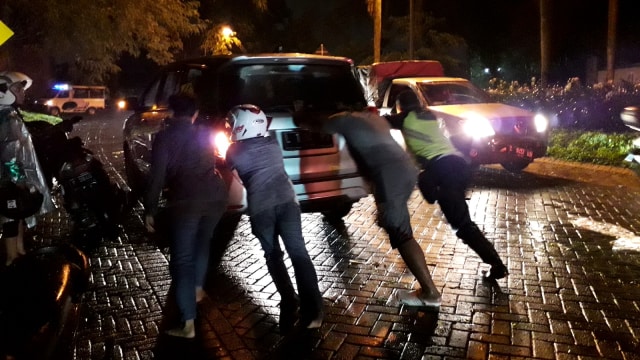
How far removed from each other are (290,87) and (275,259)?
102 inches

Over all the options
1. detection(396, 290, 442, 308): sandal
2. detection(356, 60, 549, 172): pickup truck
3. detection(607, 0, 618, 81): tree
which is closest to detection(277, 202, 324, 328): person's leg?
detection(396, 290, 442, 308): sandal

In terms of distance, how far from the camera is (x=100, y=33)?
59.6ft

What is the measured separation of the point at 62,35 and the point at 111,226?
13.7 metres

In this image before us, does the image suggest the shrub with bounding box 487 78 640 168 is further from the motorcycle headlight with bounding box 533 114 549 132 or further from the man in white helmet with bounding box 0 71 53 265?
the man in white helmet with bounding box 0 71 53 265

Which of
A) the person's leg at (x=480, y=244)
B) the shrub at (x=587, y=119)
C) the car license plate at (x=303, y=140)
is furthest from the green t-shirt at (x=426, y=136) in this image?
the shrub at (x=587, y=119)

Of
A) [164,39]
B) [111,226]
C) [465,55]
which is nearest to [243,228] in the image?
[111,226]

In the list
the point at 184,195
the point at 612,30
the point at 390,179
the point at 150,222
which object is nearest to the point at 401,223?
the point at 390,179

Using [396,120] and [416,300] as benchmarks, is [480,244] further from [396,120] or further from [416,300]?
[396,120]

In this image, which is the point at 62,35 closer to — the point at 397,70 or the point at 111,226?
the point at 397,70

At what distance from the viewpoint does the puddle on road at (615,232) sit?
6.09 metres

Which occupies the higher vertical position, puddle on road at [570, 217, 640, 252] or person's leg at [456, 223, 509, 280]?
person's leg at [456, 223, 509, 280]

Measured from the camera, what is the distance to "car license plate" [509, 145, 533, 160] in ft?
33.5

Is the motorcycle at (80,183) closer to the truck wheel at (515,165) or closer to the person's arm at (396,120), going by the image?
the person's arm at (396,120)

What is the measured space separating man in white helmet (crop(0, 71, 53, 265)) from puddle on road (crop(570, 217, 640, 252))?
17.8 ft
